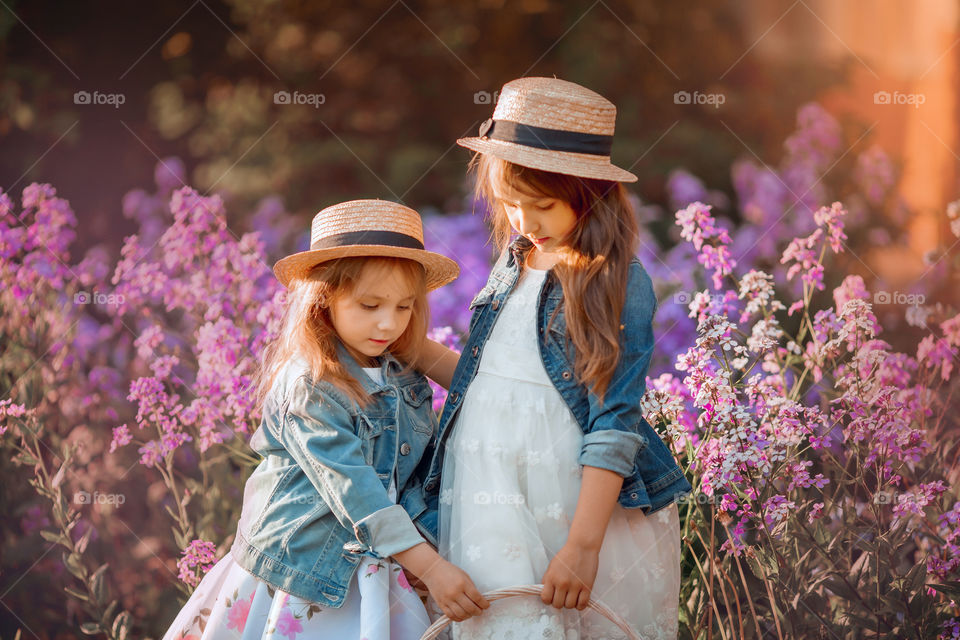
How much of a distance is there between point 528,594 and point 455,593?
132 millimetres

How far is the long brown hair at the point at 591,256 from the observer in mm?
1712

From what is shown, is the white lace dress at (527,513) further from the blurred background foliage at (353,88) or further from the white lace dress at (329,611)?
the blurred background foliage at (353,88)

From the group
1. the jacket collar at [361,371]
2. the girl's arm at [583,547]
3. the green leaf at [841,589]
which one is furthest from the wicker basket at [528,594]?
the green leaf at [841,589]

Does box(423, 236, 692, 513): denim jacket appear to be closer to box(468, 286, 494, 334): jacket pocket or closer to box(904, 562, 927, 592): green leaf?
box(468, 286, 494, 334): jacket pocket

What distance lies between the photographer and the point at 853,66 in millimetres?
3430

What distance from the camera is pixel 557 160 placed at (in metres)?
1.74

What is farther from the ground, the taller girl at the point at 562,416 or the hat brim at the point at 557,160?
the hat brim at the point at 557,160

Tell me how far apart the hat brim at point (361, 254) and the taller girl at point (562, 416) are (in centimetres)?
18

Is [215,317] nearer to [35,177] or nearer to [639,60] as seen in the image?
[35,177]

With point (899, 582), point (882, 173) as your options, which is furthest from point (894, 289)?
point (899, 582)

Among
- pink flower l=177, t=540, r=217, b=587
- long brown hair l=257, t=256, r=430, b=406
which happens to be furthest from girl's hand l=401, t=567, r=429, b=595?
pink flower l=177, t=540, r=217, b=587

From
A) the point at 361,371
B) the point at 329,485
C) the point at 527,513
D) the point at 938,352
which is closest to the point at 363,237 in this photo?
the point at 361,371

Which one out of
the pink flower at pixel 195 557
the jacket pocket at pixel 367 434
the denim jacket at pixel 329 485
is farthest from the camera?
the pink flower at pixel 195 557

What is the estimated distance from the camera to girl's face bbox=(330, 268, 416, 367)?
1.87m
